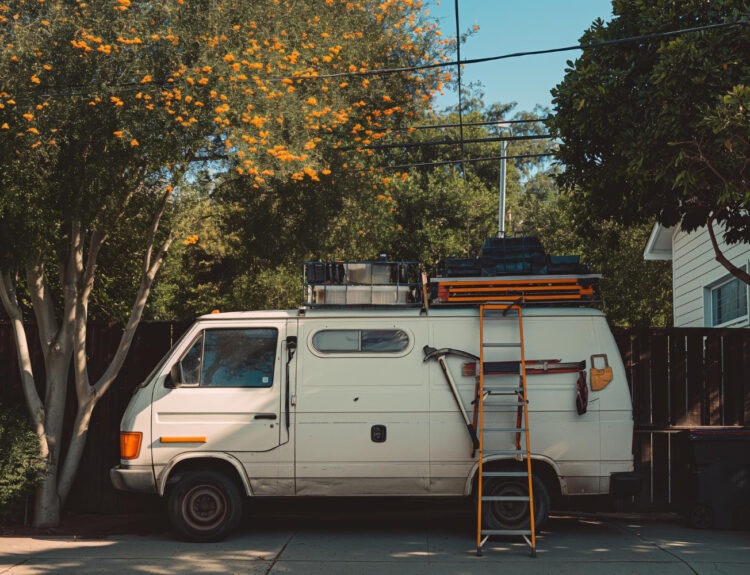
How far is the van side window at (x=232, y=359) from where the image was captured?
27.9 ft

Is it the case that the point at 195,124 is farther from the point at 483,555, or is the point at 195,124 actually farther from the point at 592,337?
the point at 483,555

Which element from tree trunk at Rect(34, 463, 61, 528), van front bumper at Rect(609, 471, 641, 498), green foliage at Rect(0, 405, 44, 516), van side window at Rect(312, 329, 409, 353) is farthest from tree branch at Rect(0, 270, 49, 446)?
van front bumper at Rect(609, 471, 641, 498)

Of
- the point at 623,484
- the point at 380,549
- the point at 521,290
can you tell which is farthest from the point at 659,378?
the point at 380,549

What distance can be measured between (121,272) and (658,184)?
9.13m

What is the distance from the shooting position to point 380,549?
8086 mm

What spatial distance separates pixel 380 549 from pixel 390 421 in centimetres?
123

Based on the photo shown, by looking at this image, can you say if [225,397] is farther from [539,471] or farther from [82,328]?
Answer: [539,471]

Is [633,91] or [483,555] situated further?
[633,91]

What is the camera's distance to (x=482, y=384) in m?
8.08

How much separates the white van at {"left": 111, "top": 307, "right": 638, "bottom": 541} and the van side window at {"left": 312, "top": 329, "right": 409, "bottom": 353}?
0.05 ft

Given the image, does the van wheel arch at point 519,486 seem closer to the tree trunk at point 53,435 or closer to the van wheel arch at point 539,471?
the van wheel arch at point 539,471

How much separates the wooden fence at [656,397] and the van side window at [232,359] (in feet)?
6.75

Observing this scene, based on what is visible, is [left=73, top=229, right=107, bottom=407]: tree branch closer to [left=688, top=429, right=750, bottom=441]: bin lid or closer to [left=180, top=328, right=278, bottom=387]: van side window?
[left=180, top=328, right=278, bottom=387]: van side window

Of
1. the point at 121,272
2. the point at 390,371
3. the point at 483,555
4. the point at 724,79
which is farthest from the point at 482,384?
the point at 121,272
